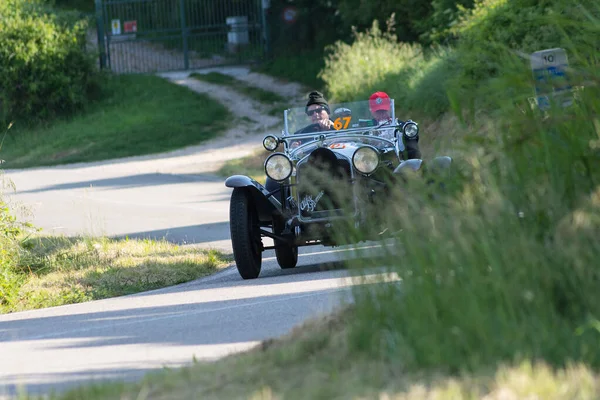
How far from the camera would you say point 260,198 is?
11.6 meters

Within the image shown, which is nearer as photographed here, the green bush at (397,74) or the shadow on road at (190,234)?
the shadow on road at (190,234)

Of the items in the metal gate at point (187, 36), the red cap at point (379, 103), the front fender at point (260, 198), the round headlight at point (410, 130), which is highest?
the metal gate at point (187, 36)

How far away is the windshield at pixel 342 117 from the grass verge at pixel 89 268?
6.13 feet

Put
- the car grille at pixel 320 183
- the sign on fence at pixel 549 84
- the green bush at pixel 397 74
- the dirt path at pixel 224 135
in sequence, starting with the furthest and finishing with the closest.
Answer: the dirt path at pixel 224 135 < the green bush at pixel 397 74 < the car grille at pixel 320 183 < the sign on fence at pixel 549 84

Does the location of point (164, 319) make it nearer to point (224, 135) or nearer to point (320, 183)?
point (320, 183)

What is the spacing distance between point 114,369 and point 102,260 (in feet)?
21.8

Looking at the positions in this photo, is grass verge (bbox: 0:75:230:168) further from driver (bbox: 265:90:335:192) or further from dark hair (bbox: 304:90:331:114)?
driver (bbox: 265:90:335:192)

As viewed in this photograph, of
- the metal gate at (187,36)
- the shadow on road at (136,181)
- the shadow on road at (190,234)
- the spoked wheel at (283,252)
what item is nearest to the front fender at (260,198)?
the spoked wheel at (283,252)

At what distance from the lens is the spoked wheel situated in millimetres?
11609

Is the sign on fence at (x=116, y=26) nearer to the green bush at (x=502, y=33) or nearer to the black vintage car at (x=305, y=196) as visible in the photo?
the green bush at (x=502, y=33)

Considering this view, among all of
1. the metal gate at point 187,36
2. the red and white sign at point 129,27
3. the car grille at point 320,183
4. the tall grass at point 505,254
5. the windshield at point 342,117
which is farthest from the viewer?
the metal gate at point 187,36

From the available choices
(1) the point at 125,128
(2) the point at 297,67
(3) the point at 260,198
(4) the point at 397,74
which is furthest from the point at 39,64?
(3) the point at 260,198

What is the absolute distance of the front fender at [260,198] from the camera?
37.6ft

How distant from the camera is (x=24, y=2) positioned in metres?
39.6
